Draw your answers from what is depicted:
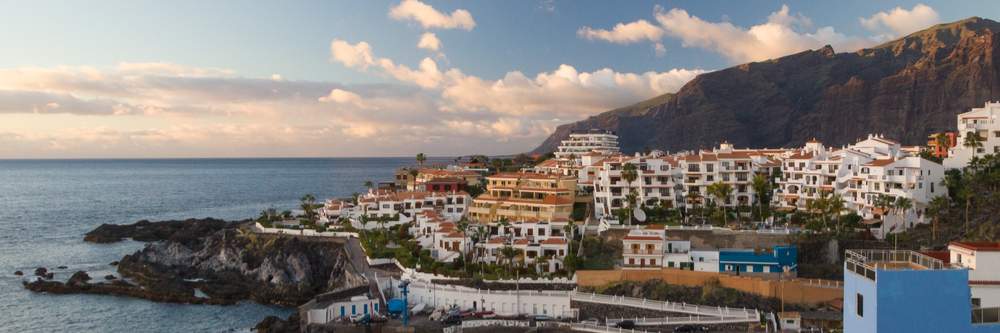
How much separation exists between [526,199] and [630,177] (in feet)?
33.5

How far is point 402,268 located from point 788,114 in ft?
565

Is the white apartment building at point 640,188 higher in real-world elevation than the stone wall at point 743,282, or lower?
higher

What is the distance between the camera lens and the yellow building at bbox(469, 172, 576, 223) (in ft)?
206

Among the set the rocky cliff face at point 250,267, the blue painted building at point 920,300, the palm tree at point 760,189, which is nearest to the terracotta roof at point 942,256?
the blue painted building at point 920,300

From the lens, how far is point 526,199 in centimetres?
6588

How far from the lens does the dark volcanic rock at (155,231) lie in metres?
84.9

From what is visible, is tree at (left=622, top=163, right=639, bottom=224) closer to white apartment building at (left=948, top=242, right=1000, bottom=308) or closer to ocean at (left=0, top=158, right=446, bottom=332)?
ocean at (left=0, top=158, right=446, bottom=332)

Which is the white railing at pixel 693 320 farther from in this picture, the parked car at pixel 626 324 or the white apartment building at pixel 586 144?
the white apartment building at pixel 586 144

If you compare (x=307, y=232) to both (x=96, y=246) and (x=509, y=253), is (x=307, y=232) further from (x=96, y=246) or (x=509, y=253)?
(x=96, y=246)

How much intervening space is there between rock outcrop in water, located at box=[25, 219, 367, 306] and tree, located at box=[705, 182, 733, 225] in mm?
29404

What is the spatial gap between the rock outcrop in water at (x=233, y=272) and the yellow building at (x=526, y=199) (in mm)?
13794

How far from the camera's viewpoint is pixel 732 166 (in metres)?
64.4

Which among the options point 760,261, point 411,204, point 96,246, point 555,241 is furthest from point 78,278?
point 760,261

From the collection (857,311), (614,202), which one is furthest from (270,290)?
(857,311)
